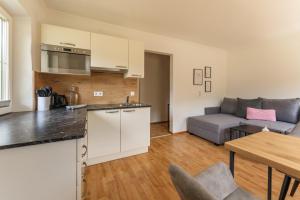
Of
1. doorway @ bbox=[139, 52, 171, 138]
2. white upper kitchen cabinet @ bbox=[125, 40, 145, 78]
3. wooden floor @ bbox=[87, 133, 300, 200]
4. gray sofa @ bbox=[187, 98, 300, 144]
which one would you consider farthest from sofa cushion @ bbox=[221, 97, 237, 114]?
white upper kitchen cabinet @ bbox=[125, 40, 145, 78]

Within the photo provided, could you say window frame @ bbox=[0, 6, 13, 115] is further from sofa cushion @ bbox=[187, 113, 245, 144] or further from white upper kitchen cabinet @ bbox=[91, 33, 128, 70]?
sofa cushion @ bbox=[187, 113, 245, 144]

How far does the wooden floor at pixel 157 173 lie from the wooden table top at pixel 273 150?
87cm

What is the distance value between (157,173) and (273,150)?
4.87ft

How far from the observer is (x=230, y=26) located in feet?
9.63

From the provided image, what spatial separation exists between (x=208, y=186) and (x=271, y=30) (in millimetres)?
3643

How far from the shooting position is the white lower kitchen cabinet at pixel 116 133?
2258 mm

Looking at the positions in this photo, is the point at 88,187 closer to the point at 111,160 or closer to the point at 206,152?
the point at 111,160

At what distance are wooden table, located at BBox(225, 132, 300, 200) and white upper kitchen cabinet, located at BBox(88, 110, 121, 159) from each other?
1707 millimetres

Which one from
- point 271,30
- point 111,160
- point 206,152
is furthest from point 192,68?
point 111,160

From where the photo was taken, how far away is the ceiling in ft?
7.09

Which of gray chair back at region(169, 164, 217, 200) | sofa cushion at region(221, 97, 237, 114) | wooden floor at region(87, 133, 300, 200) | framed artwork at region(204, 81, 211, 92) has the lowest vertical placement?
wooden floor at region(87, 133, 300, 200)

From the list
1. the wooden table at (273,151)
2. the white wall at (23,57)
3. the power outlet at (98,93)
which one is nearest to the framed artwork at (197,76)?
the power outlet at (98,93)

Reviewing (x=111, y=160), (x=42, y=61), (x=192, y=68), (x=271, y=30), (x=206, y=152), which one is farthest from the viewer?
(x=192, y=68)

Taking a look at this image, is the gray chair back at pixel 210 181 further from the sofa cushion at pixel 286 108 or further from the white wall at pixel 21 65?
the sofa cushion at pixel 286 108
